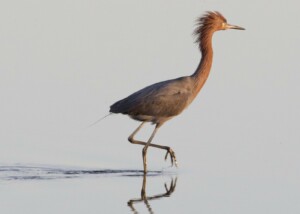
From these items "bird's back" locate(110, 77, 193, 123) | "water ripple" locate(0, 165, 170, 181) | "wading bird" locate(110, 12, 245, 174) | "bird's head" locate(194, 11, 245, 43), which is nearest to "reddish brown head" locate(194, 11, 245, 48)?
"bird's head" locate(194, 11, 245, 43)

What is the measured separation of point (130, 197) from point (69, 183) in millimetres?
1252

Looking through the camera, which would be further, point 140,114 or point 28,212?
point 140,114

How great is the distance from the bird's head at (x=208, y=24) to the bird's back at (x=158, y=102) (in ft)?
3.78

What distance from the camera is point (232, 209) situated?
11.0 metres

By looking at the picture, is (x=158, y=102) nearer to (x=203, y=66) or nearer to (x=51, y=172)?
(x=203, y=66)

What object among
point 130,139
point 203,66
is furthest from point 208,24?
point 130,139

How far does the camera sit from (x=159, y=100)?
1476cm

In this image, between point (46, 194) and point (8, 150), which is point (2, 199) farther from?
point (8, 150)

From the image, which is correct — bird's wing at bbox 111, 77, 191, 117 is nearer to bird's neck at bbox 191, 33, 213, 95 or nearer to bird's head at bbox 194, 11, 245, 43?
bird's neck at bbox 191, 33, 213, 95

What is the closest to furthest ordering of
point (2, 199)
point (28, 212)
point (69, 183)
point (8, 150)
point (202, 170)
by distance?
point (28, 212), point (2, 199), point (69, 183), point (202, 170), point (8, 150)

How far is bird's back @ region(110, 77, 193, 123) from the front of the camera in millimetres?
14633

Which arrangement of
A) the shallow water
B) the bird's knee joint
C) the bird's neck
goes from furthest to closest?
the bird's neck, the bird's knee joint, the shallow water

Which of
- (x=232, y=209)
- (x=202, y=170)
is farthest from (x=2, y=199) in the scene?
(x=202, y=170)

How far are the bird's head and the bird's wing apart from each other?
3.81ft
